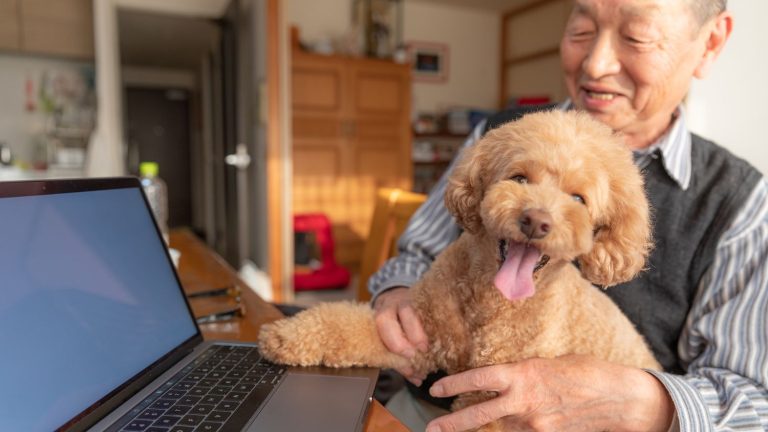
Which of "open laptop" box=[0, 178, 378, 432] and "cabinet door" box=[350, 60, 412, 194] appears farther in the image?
"cabinet door" box=[350, 60, 412, 194]

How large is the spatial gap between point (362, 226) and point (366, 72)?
61.3 inches

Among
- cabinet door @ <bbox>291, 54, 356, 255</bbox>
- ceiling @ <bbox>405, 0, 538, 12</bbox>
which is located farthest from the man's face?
ceiling @ <bbox>405, 0, 538, 12</bbox>

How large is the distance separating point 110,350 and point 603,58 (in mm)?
939

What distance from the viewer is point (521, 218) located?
0.61 metres

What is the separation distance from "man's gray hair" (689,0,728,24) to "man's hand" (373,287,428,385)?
2.44 feet

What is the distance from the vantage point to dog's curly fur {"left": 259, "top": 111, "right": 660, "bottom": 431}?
2.15 ft

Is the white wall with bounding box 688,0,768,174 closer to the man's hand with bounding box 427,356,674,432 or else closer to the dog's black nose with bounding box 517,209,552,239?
the man's hand with bounding box 427,356,674,432

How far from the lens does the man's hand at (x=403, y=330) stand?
810mm

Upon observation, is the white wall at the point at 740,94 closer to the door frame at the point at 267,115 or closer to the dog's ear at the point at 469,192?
the dog's ear at the point at 469,192

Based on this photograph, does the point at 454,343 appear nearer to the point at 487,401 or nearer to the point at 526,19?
the point at 487,401

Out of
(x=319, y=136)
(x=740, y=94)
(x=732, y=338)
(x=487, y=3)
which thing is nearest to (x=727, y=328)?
(x=732, y=338)

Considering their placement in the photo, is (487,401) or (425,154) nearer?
(487,401)

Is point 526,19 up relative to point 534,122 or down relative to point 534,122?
up

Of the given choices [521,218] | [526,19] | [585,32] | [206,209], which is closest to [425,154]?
[526,19]
